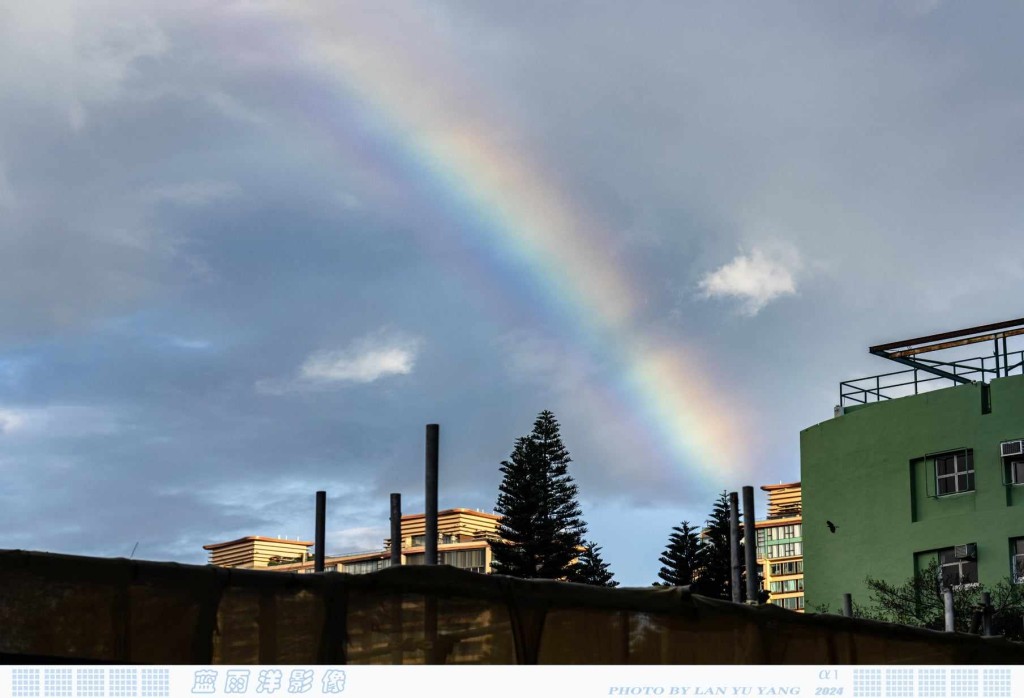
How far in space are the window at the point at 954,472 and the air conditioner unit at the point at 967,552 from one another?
1.45 m

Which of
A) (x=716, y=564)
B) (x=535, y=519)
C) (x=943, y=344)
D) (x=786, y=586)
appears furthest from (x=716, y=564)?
(x=786, y=586)

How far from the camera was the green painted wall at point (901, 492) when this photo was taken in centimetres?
3191

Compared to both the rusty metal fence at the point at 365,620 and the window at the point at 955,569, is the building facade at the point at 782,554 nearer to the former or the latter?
the window at the point at 955,569

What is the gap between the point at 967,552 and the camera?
31703 mm

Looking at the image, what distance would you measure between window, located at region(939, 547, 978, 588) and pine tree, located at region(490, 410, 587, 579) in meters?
34.7

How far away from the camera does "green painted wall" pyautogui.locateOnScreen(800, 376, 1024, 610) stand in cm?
3191

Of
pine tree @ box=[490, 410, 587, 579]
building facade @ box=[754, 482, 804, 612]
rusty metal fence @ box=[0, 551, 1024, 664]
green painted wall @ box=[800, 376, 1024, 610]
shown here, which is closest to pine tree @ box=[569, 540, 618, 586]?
pine tree @ box=[490, 410, 587, 579]

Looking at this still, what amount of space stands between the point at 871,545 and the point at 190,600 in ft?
96.2

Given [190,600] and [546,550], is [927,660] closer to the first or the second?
[190,600]

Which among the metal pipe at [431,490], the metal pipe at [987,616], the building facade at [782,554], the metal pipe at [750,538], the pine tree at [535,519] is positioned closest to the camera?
the metal pipe at [431,490]

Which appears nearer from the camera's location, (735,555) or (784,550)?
(735,555)

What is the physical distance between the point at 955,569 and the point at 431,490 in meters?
18.7

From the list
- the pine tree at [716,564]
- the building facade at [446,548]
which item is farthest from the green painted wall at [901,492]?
the building facade at [446,548]

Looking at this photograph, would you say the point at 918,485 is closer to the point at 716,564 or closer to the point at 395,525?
the point at 395,525
